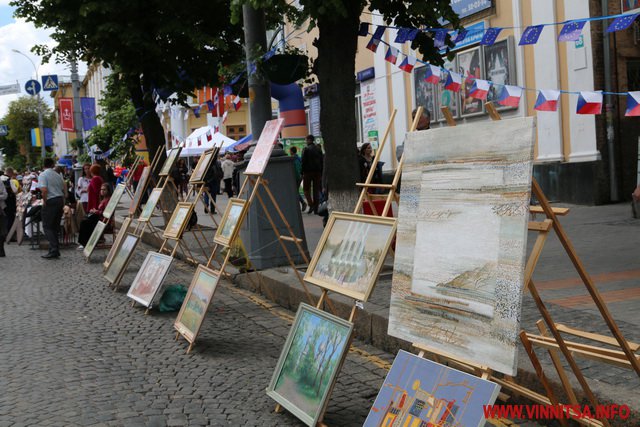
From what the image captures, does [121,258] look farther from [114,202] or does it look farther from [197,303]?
[197,303]

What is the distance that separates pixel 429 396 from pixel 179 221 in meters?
5.84

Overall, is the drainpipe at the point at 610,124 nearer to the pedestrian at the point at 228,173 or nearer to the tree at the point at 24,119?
the pedestrian at the point at 228,173

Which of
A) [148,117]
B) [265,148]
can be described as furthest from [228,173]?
[265,148]

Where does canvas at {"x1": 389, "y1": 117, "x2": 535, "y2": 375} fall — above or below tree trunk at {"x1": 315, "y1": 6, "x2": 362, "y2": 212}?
below

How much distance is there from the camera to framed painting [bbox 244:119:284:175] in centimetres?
734

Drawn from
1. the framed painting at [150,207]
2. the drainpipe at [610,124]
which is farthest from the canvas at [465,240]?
the drainpipe at [610,124]

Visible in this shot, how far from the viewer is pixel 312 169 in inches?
698

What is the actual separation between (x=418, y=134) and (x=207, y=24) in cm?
1180

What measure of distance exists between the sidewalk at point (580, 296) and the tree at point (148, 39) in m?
5.87

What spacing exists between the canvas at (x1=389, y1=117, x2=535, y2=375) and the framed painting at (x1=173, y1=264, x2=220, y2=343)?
8.79ft

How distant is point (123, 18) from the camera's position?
14.6 m

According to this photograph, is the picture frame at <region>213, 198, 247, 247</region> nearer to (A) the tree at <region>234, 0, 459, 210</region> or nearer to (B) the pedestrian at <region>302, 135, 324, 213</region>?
(A) the tree at <region>234, 0, 459, 210</region>

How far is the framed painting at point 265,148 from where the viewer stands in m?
7.34

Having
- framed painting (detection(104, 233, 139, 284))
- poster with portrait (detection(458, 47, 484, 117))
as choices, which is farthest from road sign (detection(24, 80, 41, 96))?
framed painting (detection(104, 233, 139, 284))
